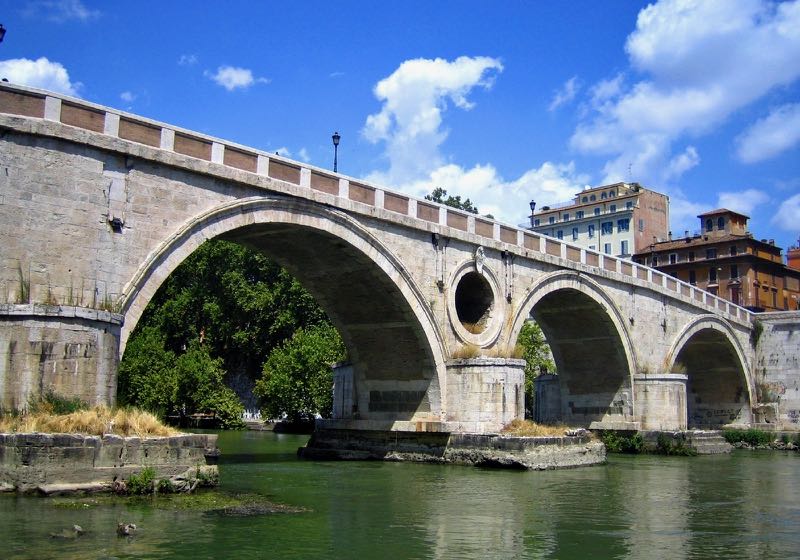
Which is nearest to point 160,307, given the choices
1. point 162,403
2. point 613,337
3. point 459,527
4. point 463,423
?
point 162,403

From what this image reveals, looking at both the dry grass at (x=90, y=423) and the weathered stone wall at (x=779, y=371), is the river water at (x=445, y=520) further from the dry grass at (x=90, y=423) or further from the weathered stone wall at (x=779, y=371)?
the weathered stone wall at (x=779, y=371)

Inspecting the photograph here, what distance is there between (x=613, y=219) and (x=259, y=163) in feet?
160

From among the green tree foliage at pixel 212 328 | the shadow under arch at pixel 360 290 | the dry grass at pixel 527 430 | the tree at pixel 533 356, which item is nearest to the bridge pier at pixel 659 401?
the tree at pixel 533 356

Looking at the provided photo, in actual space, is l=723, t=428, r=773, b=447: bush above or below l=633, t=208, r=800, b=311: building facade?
below

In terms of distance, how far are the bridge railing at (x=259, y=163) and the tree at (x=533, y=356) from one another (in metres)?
10.2

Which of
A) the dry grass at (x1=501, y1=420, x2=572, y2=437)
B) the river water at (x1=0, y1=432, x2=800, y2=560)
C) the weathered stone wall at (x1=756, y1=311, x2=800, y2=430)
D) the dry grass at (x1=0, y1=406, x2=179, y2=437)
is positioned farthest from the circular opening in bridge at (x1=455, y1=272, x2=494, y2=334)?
the weathered stone wall at (x1=756, y1=311, x2=800, y2=430)

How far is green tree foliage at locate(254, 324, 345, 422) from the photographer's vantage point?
3984cm

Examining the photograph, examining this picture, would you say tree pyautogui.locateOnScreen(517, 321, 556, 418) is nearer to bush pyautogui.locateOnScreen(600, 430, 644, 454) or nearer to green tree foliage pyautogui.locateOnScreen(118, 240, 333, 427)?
bush pyautogui.locateOnScreen(600, 430, 644, 454)

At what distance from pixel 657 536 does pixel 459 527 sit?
253cm

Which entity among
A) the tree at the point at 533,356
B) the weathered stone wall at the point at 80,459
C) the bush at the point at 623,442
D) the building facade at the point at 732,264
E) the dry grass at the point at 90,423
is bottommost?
the bush at the point at 623,442

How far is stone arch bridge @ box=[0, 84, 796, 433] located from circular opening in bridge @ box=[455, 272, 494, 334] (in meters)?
0.04

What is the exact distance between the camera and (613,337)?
2964cm

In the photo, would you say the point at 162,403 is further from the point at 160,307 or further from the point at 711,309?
the point at 711,309

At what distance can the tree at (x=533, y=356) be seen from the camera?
38.5 meters
